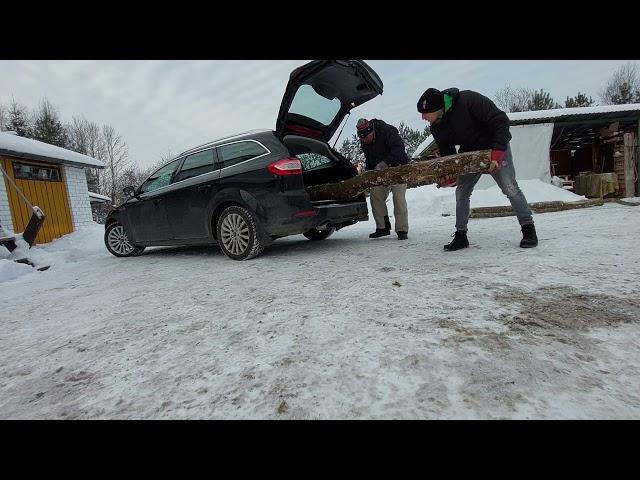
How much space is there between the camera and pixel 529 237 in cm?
356

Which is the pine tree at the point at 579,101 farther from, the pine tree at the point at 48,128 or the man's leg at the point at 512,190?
the pine tree at the point at 48,128

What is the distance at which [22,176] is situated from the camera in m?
8.68

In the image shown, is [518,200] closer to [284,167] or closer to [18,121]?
[284,167]

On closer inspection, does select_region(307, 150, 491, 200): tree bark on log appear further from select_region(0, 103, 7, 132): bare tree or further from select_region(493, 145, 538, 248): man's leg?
select_region(0, 103, 7, 132): bare tree

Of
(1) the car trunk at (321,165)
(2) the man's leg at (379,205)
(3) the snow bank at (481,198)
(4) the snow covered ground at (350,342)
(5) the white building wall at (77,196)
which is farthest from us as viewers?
(5) the white building wall at (77,196)

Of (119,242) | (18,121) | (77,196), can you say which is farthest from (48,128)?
(119,242)

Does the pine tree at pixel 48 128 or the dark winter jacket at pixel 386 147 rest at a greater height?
the pine tree at pixel 48 128

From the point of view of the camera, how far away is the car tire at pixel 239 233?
4137 mm

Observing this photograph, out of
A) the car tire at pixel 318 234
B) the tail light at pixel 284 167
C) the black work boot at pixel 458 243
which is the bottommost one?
the black work boot at pixel 458 243

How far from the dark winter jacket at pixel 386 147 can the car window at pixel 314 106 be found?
694 mm

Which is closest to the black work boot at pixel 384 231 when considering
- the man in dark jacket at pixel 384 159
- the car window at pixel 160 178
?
the man in dark jacket at pixel 384 159

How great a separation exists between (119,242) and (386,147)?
487 cm
